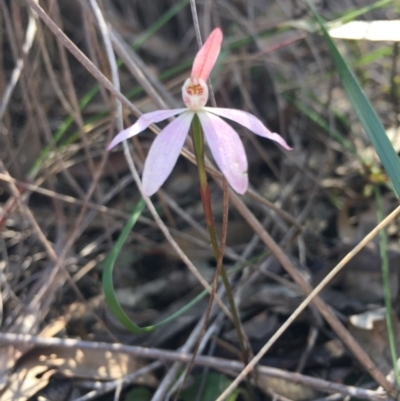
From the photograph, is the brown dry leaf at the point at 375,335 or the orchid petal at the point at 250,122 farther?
the brown dry leaf at the point at 375,335

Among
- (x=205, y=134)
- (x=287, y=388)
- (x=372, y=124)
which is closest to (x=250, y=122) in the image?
(x=205, y=134)

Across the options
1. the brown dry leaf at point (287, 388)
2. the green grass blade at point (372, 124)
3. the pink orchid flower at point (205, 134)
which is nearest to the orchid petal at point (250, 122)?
the pink orchid flower at point (205, 134)

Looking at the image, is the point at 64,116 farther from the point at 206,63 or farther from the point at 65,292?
the point at 206,63

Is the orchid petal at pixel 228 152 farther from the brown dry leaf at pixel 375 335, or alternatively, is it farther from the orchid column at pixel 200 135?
the brown dry leaf at pixel 375 335

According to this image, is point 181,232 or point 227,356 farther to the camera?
point 181,232

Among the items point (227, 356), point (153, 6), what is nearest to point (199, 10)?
point (153, 6)

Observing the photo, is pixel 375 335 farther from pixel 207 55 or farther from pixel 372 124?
pixel 207 55
